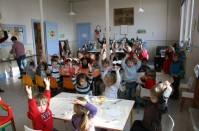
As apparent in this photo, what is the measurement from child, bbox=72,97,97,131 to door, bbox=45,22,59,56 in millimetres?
7681

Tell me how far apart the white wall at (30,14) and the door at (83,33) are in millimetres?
502

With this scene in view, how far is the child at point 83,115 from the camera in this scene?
1.66m

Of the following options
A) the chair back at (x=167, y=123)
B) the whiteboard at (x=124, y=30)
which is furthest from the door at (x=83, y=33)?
the chair back at (x=167, y=123)

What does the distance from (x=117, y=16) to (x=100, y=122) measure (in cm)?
885

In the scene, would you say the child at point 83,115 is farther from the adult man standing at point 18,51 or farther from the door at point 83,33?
the door at point 83,33

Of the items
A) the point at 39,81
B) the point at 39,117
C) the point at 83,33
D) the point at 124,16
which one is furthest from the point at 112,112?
the point at 83,33

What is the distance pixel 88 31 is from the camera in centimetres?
1079

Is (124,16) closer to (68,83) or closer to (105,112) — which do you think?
(68,83)

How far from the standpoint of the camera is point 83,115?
170cm

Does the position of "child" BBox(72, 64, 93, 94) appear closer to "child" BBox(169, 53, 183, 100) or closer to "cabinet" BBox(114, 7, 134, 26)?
"child" BBox(169, 53, 183, 100)

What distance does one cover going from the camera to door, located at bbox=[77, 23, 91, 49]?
35.4ft

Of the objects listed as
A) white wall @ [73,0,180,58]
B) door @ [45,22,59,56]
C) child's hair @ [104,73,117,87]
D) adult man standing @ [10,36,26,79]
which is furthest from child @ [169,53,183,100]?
door @ [45,22,59,56]

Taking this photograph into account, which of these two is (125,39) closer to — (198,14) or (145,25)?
(145,25)

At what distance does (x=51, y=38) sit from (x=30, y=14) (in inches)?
65.4
